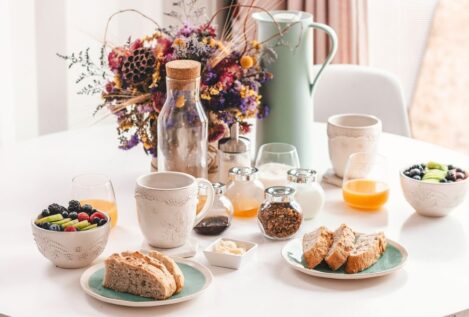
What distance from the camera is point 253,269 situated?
1594mm

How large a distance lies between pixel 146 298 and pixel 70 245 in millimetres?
198

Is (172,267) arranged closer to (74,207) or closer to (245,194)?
(74,207)

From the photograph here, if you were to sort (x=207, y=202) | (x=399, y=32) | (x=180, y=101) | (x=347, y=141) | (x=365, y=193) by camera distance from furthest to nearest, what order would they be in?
(x=399, y=32) < (x=347, y=141) < (x=365, y=193) < (x=180, y=101) < (x=207, y=202)

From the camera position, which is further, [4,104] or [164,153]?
[4,104]

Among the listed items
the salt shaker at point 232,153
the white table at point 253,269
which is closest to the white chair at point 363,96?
the white table at point 253,269

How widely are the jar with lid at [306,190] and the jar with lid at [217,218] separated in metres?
0.15

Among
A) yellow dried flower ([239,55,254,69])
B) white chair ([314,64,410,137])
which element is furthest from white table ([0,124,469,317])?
white chair ([314,64,410,137])

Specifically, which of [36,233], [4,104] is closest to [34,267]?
[36,233]

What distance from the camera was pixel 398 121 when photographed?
9.48ft

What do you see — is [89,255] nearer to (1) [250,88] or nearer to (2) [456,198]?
(1) [250,88]

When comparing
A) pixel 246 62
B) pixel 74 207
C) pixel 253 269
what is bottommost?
pixel 253 269

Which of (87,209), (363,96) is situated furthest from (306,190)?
(363,96)

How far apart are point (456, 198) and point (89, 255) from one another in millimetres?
771

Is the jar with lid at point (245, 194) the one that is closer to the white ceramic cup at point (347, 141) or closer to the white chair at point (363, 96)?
the white ceramic cup at point (347, 141)
